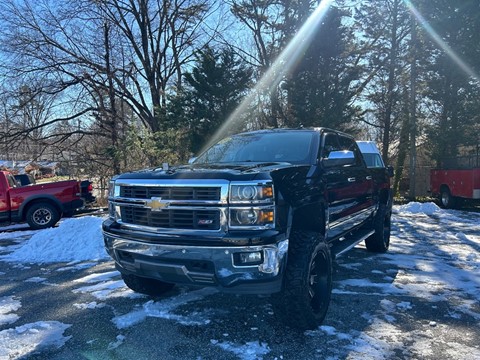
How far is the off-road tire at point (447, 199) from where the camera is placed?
14.5m

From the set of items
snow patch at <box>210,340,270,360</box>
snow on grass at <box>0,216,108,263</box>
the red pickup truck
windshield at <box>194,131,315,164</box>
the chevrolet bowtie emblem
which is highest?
windshield at <box>194,131,315,164</box>

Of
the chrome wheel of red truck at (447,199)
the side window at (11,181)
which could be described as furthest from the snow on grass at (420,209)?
the side window at (11,181)

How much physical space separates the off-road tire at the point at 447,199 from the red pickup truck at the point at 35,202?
13.4 m

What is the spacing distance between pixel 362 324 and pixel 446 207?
42.2 ft

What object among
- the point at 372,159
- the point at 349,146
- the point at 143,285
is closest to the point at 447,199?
the point at 372,159

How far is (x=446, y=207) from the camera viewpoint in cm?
1478

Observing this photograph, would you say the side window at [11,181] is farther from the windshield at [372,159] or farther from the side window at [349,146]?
the windshield at [372,159]

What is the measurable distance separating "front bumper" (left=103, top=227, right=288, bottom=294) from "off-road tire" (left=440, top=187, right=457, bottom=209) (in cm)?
1350

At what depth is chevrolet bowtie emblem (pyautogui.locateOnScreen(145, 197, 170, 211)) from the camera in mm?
3551

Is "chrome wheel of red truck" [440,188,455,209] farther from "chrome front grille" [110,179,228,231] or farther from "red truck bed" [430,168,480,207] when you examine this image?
"chrome front grille" [110,179,228,231]

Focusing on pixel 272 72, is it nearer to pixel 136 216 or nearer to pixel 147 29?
pixel 147 29

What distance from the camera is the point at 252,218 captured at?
3.26m

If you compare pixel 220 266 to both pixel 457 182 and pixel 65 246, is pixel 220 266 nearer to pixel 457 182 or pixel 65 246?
pixel 65 246

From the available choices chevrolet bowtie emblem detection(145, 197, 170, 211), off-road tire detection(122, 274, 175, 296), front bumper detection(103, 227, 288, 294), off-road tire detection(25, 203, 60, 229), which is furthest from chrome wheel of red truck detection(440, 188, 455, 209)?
chevrolet bowtie emblem detection(145, 197, 170, 211)
